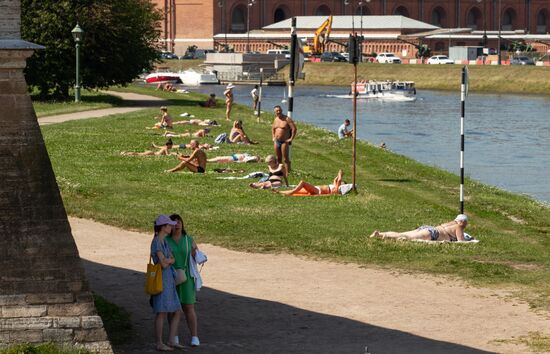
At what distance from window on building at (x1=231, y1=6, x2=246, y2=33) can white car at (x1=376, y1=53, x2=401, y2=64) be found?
20868 mm

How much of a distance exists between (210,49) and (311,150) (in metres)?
103

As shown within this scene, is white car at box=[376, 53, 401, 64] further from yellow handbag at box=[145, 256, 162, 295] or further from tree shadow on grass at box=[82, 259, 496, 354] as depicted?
yellow handbag at box=[145, 256, 162, 295]

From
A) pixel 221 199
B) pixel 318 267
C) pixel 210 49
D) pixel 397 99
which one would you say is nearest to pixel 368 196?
pixel 221 199

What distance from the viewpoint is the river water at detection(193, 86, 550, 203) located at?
42.7 m

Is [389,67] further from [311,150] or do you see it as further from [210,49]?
[311,150]

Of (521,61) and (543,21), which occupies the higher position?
(543,21)

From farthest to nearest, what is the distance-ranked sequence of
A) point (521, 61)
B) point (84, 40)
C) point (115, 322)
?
1. point (521, 61)
2. point (84, 40)
3. point (115, 322)

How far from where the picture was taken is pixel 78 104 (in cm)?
5619

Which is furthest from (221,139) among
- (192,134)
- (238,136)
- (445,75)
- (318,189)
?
(445,75)

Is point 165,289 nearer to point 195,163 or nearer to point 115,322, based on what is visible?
point 115,322

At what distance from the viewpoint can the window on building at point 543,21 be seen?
155m

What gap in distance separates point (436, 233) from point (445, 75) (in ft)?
289

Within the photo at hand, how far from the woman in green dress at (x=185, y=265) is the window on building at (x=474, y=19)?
458 feet

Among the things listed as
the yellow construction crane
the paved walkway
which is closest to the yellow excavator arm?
→ the yellow construction crane
